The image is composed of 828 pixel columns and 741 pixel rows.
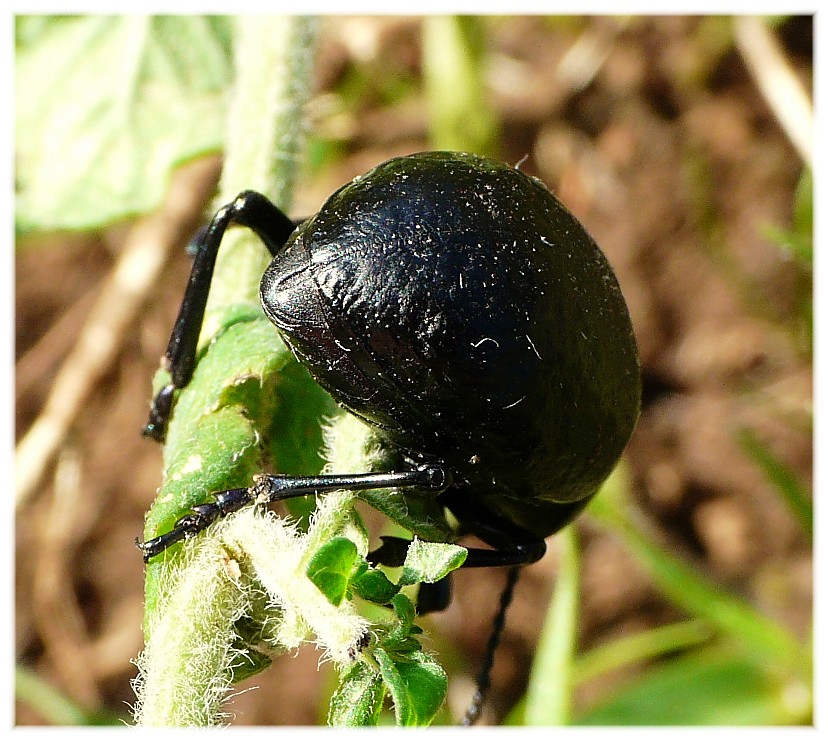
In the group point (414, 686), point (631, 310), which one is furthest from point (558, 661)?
point (631, 310)

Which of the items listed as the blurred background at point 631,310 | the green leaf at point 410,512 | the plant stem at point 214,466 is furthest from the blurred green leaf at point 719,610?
the plant stem at point 214,466

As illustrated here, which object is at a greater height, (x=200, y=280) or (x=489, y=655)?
(x=200, y=280)

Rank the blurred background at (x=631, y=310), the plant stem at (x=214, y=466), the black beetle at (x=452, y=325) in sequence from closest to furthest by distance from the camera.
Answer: the plant stem at (x=214, y=466), the black beetle at (x=452, y=325), the blurred background at (x=631, y=310)

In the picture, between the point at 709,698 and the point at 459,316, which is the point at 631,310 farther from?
the point at 459,316

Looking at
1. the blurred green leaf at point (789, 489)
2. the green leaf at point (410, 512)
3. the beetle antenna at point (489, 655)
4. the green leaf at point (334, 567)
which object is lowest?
the blurred green leaf at point (789, 489)

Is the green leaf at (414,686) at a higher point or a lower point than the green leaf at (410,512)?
lower

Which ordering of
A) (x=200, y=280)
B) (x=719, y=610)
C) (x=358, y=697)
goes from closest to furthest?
1. (x=358, y=697)
2. (x=200, y=280)
3. (x=719, y=610)

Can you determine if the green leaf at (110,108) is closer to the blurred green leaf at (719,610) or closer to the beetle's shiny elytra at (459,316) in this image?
the beetle's shiny elytra at (459,316)
